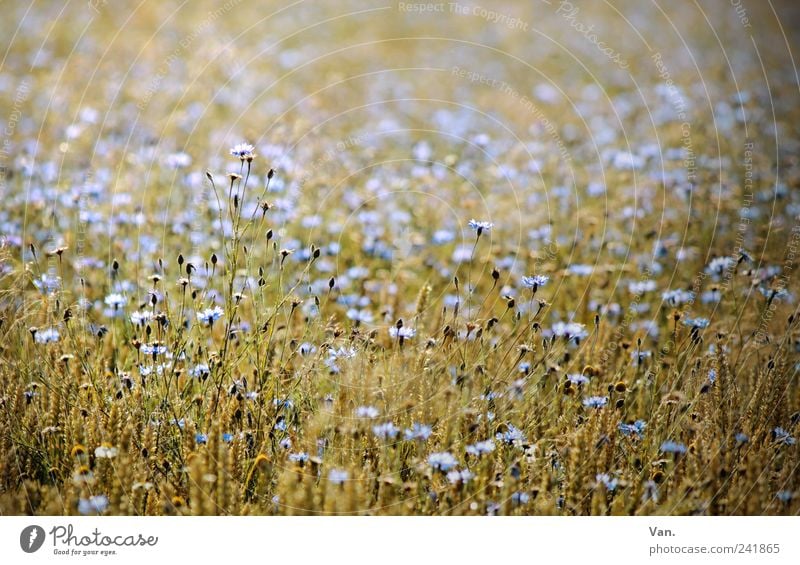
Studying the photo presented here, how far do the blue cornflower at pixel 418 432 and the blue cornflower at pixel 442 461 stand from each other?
0.09 metres

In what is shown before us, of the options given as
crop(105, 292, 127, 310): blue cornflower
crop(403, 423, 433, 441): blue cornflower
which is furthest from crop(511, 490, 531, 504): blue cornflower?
crop(105, 292, 127, 310): blue cornflower

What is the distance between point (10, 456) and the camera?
8.93 feet

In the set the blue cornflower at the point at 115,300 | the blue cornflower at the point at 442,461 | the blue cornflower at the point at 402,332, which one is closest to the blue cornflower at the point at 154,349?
the blue cornflower at the point at 115,300

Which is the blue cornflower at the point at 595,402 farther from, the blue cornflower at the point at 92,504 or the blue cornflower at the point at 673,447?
the blue cornflower at the point at 92,504

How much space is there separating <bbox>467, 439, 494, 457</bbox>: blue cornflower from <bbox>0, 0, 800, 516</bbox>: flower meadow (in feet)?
0.05

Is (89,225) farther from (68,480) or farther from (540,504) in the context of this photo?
(540,504)

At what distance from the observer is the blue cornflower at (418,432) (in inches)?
105

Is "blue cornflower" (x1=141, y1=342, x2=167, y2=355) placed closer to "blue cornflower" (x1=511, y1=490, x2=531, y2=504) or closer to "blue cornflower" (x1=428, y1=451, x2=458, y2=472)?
"blue cornflower" (x1=428, y1=451, x2=458, y2=472)

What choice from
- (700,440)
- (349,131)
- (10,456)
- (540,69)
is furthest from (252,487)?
(540,69)

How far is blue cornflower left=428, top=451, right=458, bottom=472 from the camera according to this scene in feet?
8.34

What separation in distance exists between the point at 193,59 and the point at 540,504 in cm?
592

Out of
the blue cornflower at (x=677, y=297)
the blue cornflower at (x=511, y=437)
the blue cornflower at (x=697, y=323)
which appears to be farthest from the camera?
the blue cornflower at (x=677, y=297)

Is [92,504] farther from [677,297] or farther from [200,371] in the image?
[677,297]
